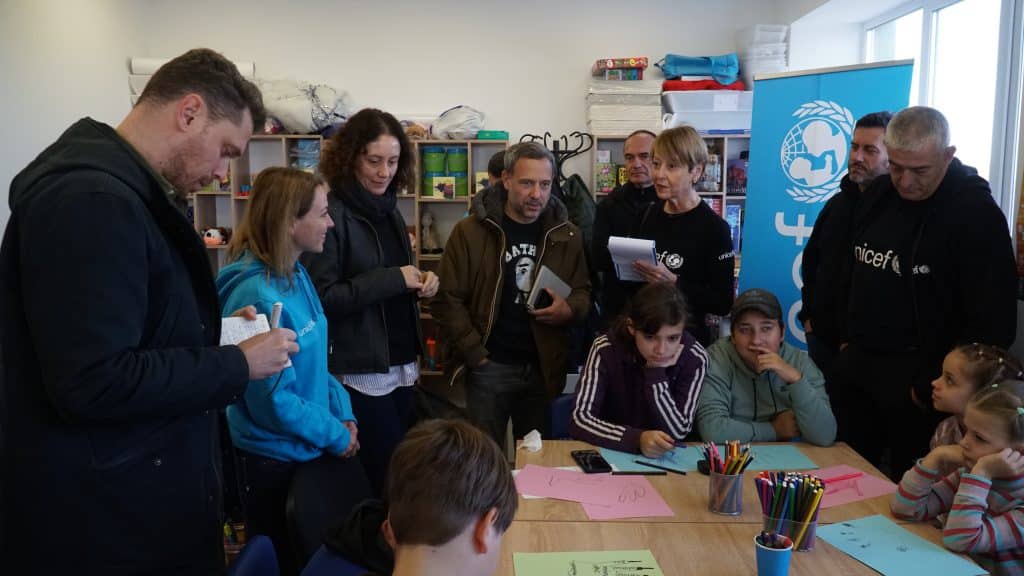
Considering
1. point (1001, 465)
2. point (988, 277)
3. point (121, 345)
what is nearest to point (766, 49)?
point (988, 277)

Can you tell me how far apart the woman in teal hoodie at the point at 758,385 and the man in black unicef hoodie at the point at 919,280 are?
0.79 ft

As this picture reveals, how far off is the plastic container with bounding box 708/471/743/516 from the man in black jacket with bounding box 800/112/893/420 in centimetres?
115

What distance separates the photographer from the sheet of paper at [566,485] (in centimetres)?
191

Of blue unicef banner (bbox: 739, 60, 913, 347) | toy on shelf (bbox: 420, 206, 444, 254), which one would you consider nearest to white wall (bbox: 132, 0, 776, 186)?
toy on shelf (bbox: 420, 206, 444, 254)

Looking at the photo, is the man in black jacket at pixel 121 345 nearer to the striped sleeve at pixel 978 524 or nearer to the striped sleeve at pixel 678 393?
the striped sleeve at pixel 678 393

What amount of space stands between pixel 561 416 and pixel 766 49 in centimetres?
355

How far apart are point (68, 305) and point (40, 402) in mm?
207

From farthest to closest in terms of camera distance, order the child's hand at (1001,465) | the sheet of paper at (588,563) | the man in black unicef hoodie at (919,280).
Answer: the man in black unicef hoodie at (919,280)
the child's hand at (1001,465)
the sheet of paper at (588,563)

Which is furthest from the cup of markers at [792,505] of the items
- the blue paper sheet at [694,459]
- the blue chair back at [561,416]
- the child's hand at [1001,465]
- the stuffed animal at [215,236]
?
the stuffed animal at [215,236]

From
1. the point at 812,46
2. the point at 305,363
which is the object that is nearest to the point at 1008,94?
the point at 812,46

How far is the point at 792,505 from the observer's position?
61.9 inches

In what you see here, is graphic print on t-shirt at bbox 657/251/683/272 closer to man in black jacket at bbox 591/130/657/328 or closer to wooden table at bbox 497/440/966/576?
man in black jacket at bbox 591/130/657/328

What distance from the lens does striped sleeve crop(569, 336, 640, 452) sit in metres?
2.23

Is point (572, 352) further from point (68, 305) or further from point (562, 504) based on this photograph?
point (68, 305)
